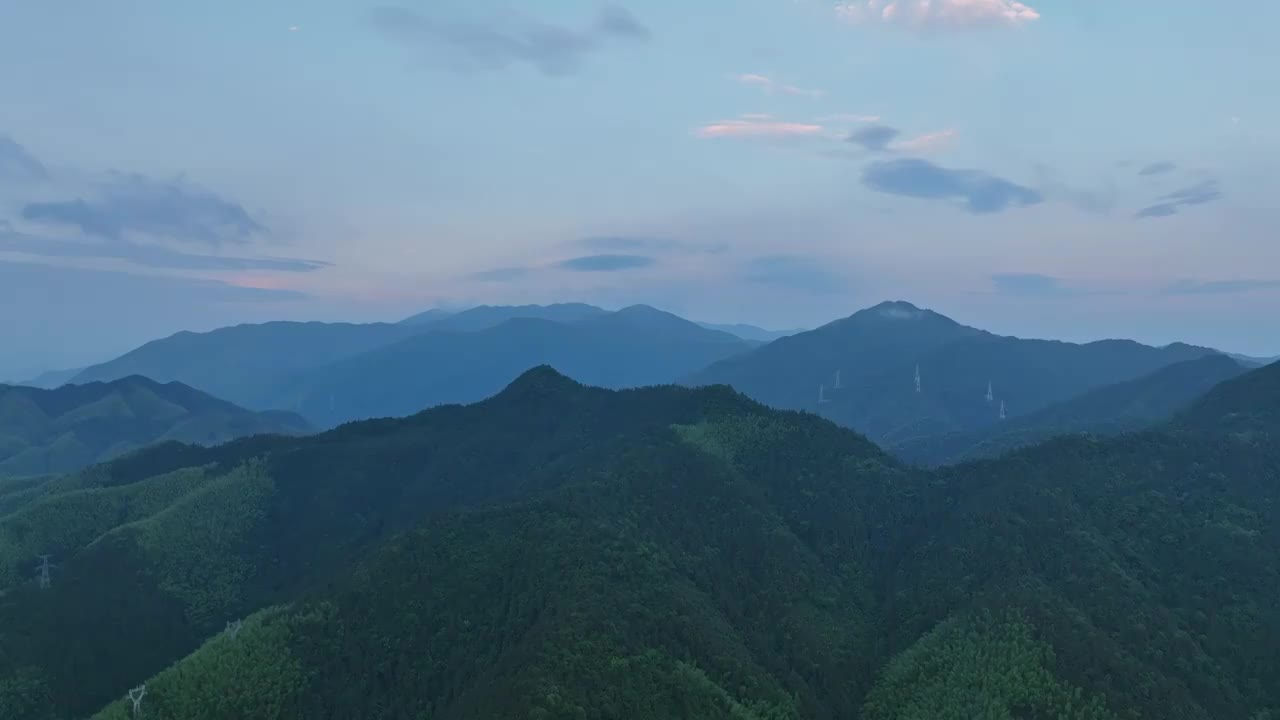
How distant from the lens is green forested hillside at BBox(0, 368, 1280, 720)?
238 ft

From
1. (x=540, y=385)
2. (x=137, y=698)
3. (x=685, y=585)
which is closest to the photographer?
(x=137, y=698)

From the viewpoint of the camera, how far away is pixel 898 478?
413ft

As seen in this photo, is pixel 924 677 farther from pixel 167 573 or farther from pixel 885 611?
pixel 167 573

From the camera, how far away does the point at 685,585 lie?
8831 centimetres

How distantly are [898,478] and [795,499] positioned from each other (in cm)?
2081

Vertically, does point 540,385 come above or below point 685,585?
above

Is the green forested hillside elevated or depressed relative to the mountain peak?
depressed

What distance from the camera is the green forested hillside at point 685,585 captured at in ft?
238

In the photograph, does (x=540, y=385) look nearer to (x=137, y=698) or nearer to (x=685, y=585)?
(x=685, y=585)

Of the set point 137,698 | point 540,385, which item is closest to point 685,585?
point 137,698

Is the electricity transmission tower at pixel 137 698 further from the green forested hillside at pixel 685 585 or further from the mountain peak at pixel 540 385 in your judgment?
the mountain peak at pixel 540 385

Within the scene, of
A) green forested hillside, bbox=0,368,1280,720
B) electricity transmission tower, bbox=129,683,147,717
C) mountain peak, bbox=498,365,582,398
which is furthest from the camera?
mountain peak, bbox=498,365,582,398

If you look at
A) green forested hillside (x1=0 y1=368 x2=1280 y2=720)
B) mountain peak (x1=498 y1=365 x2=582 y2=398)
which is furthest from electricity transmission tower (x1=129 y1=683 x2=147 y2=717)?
mountain peak (x1=498 y1=365 x2=582 y2=398)

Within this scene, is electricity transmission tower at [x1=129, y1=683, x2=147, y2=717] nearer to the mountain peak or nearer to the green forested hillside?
the green forested hillside
